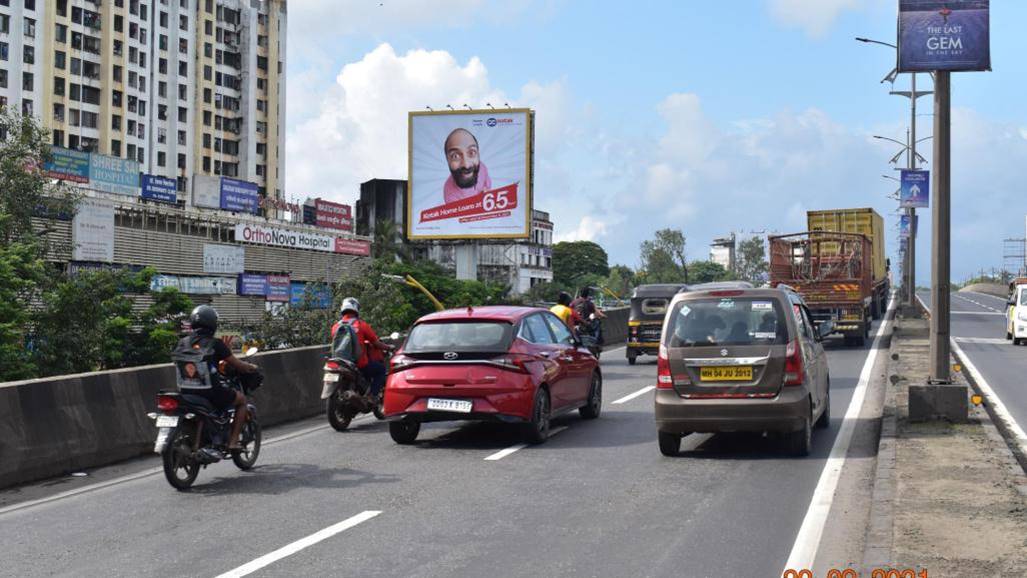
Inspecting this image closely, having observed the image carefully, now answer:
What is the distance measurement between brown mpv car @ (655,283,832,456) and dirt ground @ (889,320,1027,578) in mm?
1122

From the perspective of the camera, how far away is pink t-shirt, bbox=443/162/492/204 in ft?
156

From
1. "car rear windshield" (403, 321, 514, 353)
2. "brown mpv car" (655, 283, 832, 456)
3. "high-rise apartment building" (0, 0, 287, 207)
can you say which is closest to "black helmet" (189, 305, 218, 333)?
"car rear windshield" (403, 321, 514, 353)

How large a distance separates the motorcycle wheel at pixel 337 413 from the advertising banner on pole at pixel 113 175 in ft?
199

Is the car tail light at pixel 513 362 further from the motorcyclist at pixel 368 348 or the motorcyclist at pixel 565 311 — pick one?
the motorcyclist at pixel 565 311

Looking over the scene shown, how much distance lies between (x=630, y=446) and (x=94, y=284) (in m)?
14.1

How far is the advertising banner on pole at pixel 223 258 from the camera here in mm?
79188

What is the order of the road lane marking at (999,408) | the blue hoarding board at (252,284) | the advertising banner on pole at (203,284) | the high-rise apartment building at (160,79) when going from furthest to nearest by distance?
the high-rise apartment building at (160,79) → the blue hoarding board at (252,284) → the advertising banner on pole at (203,284) → the road lane marking at (999,408)

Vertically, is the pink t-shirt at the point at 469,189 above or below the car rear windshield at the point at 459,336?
above

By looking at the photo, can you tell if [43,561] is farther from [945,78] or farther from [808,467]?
[945,78]

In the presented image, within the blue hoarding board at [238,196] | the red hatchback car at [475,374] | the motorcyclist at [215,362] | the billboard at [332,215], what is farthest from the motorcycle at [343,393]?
the billboard at [332,215]

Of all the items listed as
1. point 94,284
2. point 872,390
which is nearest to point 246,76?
point 94,284

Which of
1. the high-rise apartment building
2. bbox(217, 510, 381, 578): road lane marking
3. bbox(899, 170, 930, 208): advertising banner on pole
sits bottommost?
bbox(217, 510, 381, 578): road lane marking

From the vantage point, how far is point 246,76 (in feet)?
361

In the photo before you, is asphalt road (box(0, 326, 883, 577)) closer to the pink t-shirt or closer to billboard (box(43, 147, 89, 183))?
the pink t-shirt
